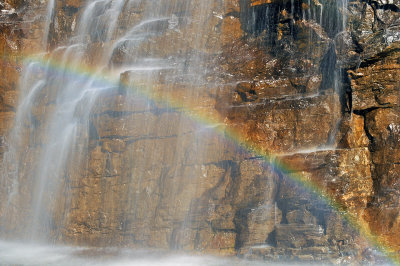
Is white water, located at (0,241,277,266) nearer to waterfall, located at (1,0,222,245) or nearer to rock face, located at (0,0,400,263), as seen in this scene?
rock face, located at (0,0,400,263)

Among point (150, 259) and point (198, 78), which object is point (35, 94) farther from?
point (150, 259)

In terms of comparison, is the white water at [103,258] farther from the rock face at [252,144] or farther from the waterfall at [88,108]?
the waterfall at [88,108]

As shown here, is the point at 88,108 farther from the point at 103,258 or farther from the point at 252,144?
the point at 252,144

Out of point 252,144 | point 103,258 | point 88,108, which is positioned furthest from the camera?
point 88,108

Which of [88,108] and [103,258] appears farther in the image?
[88,108]

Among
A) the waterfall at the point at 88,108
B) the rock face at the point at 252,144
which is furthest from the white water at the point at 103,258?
the waterfall at the point at 88,108

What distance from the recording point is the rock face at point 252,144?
12328mm

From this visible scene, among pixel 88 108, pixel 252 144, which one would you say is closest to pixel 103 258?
pixel 88 108

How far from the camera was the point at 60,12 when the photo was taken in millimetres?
20875

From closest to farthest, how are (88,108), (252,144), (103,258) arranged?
(252,144)
(103,258)
(88,108)

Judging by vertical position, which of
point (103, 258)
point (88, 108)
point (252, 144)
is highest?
point (88, 108)

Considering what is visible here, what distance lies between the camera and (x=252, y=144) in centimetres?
1337

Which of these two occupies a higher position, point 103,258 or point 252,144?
point 252,144

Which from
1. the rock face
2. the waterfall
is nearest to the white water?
the rock face
